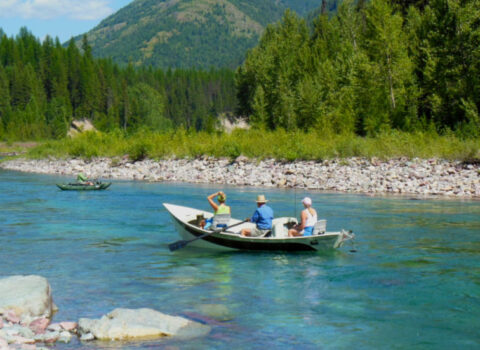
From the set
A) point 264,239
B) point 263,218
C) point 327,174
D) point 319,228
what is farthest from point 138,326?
point 327,174

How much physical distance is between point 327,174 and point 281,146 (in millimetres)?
8060

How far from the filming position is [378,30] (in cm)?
4575

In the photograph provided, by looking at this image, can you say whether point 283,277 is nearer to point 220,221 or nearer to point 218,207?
point 220,221

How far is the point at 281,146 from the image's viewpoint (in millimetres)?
43594

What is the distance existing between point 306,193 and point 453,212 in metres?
9.49

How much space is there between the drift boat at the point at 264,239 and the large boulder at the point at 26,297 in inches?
254

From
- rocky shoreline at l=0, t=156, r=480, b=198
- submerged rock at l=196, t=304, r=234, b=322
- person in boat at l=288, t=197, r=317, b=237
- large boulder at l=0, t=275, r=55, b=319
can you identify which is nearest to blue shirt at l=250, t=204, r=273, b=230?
person in boat at l=288, t=197, r=317, b=237

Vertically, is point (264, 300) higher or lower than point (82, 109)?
lower

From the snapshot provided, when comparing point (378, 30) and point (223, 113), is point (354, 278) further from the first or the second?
point (223, 113)

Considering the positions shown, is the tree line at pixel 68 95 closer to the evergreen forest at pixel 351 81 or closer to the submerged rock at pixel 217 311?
the evergreen forest at pixel 351 81

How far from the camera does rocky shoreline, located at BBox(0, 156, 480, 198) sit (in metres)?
31.0

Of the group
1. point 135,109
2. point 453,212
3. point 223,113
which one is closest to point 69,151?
point 453,212

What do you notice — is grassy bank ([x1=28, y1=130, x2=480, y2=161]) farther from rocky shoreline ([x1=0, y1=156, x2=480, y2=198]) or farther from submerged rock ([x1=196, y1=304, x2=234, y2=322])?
submerged rock ([x1=196, y1=304, x2=234, y2=322])

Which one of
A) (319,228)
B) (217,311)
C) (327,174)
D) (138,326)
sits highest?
(327,174)
